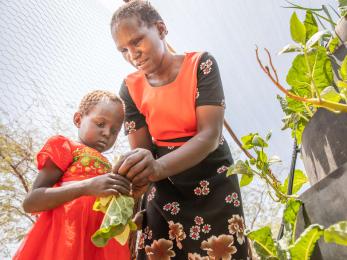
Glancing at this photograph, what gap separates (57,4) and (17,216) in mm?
4752

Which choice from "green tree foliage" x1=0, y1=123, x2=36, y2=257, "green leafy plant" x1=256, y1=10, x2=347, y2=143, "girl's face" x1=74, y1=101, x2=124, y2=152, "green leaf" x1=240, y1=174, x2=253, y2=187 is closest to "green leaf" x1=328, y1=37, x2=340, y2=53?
"green leafy plant" x1=256, y1=10, x2=347, y2=143

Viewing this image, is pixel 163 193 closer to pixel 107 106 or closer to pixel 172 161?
pixel 172 161

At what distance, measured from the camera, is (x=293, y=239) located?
23.1 inches

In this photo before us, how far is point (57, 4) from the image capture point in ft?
11.0

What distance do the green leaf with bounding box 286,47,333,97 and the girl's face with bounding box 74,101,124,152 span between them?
28.1 inches

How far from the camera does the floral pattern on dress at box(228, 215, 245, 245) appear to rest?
35.0 inches

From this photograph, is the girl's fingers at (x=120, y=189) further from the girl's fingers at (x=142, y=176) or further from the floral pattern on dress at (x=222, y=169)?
the floral pattern on dress at (x=222, y=169)

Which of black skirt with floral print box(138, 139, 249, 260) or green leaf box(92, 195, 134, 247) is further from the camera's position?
black skirt with floral print box(138, 139, 249, 260)


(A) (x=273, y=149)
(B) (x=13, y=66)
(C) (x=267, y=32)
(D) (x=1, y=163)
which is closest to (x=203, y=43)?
(C) (x=267, y=32)

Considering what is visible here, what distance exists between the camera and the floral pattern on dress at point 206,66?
1.04m

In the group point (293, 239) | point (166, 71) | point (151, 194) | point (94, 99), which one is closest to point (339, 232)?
point (293, 239)

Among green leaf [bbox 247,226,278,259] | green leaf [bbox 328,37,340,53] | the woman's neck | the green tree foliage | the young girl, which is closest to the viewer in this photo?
green leaf [bbox 247,226,278,259]

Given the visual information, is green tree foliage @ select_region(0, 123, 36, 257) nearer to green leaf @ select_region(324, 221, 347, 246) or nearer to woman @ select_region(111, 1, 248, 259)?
woman @ select_region(111, 1, 248, 259)

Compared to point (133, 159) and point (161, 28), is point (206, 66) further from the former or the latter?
point (133, 159)
